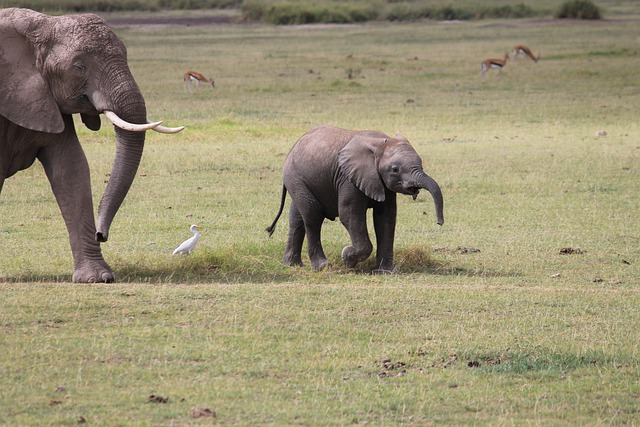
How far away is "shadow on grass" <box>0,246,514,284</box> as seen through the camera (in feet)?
33.1

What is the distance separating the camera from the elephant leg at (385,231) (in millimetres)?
10422

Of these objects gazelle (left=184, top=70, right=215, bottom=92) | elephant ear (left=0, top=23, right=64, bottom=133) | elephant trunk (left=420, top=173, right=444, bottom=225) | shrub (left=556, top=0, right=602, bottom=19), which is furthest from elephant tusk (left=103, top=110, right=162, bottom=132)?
shrub (left=556, top=0, right=602, bottom=19)

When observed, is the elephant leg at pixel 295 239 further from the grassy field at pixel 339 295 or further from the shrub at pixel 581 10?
the shrub at pixel 581 10

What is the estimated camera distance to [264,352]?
7445 mm

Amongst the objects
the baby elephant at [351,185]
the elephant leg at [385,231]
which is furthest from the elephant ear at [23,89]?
the elephant leg at [385,231]

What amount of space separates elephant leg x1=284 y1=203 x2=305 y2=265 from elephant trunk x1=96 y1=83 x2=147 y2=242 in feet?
5.82

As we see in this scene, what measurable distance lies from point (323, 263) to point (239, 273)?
765 millimetres

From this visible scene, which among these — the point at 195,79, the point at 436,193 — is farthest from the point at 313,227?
the point at 195,79

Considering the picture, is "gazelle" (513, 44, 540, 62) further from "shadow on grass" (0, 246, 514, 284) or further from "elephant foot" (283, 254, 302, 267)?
"elephant foot" (283, 254, 302, 267)

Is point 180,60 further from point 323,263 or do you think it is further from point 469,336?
point 469,336

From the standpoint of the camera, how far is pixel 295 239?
11.0 m

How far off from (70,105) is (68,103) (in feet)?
0.07

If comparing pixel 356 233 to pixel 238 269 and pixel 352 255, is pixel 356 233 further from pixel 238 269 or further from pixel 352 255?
pixel 238 269

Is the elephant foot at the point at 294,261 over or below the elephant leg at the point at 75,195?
below
